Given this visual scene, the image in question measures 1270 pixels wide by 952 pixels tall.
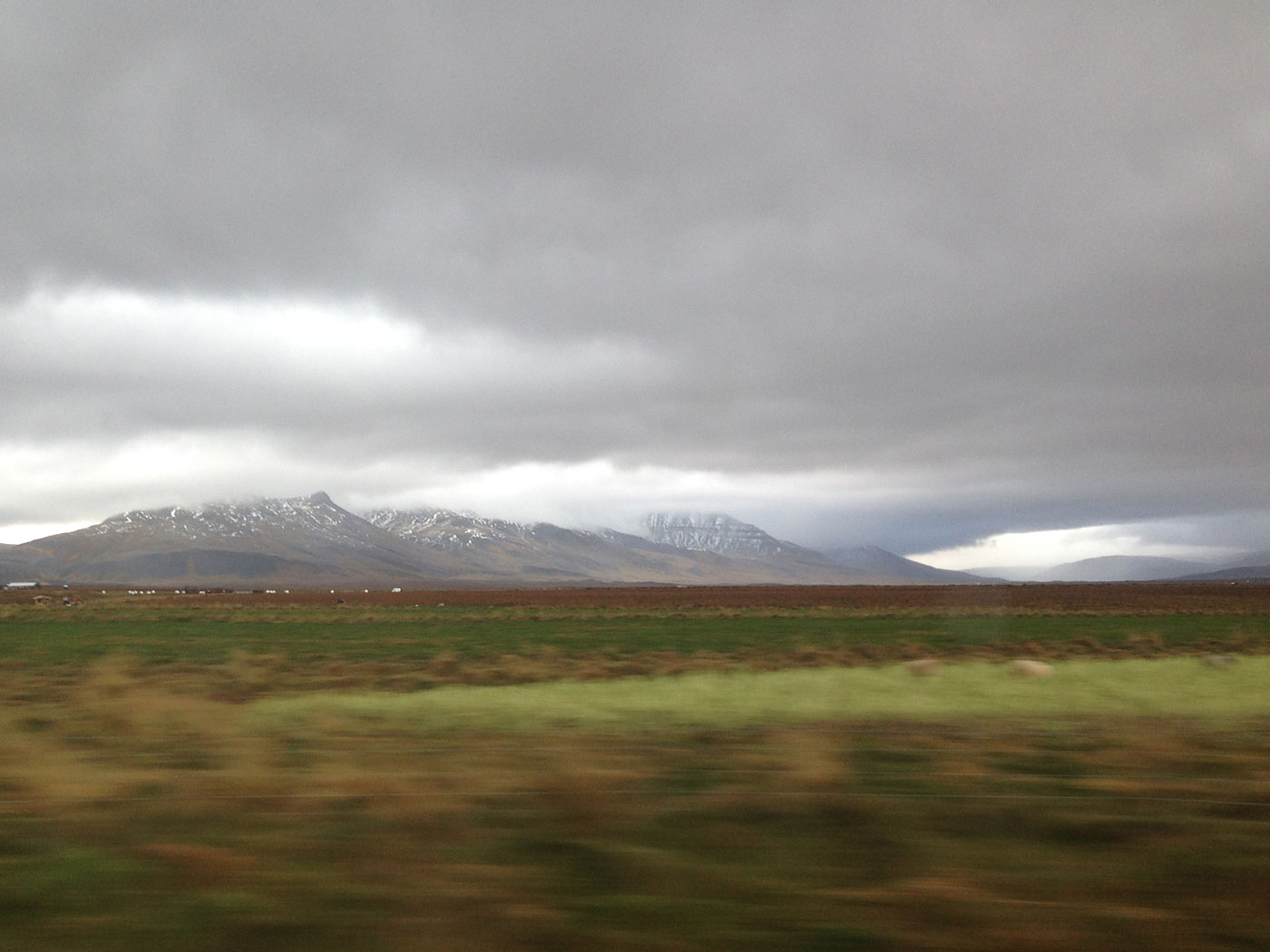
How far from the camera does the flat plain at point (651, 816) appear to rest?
491 cm

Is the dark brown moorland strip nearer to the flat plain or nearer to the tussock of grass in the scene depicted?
the tussock of grass

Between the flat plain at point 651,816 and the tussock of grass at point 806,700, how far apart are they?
9 cm

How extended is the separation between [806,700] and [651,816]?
6014mm

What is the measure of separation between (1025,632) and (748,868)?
1238 inches

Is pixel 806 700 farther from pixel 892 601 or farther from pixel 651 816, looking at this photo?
pixel 892 601

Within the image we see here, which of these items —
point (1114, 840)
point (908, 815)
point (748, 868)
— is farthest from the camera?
point (908, 815)

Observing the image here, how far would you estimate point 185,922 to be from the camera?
4895 millimetres

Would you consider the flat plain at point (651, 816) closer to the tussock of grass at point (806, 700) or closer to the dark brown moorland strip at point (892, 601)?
the tussock of grass at point (806, 700)

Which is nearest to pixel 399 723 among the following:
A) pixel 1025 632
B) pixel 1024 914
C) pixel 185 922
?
pixel 185 922

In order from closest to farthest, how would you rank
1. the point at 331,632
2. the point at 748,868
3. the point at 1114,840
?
the point at 748,868, the point at 1114,840, the point at 331,632

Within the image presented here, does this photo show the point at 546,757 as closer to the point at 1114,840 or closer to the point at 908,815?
the point at 908,815

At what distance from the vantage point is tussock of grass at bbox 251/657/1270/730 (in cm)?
1079

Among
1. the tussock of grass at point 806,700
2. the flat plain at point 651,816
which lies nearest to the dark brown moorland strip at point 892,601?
the tussock of grass at point 806,700

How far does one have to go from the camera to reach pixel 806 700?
1213 cm
